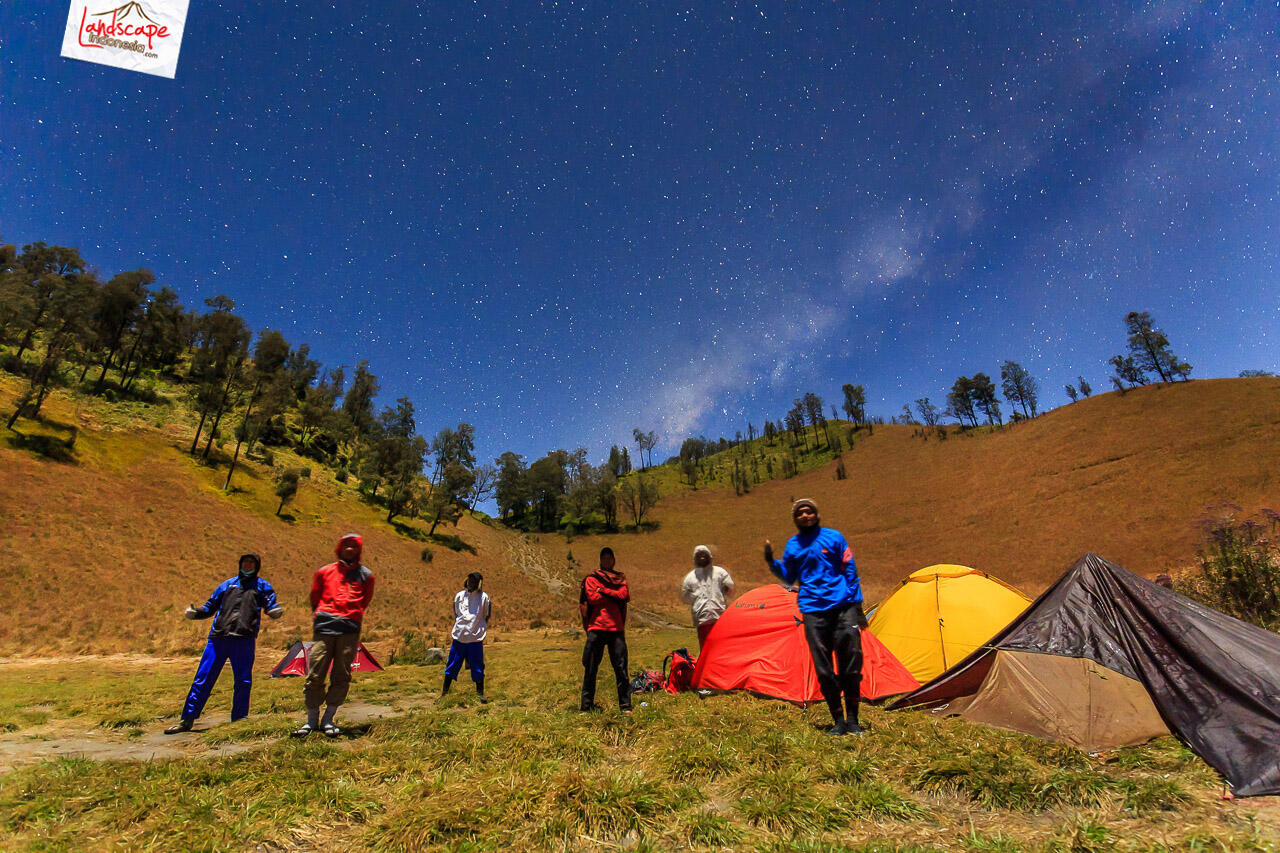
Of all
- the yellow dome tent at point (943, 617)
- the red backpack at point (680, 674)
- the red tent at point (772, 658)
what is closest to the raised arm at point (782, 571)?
the red tent at point (772, 658)

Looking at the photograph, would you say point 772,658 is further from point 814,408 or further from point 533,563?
point 814,408

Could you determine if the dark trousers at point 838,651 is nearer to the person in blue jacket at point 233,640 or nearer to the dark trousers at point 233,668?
the person in blue jacket at point 233,640

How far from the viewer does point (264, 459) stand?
1750 inches

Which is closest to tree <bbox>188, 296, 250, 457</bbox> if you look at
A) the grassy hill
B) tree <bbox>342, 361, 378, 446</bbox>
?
the grassy hill

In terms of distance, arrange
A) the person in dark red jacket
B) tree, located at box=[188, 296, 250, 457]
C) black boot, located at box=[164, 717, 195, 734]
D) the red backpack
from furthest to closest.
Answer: tree, located at box=[188, 296, 250, 457]
the red backpack
the person in dark red jacket
black boot, located at box=[164, 717, 195, 734]

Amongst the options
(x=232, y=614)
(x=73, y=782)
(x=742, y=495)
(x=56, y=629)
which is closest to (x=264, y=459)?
(x=56, y=629)

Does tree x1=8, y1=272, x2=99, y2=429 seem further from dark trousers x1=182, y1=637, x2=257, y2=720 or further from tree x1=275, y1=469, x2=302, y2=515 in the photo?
dark trousers x1=182, y1=637, x2=257, y2=720

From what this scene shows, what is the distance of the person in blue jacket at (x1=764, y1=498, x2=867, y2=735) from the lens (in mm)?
4980

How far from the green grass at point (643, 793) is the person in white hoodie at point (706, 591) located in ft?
10.7

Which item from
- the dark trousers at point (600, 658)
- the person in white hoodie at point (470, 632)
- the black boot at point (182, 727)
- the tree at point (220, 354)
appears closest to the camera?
the black boot at point (182, 727)

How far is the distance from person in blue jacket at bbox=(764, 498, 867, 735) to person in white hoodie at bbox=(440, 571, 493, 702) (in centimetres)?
551

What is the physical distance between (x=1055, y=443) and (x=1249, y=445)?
60.9 ft

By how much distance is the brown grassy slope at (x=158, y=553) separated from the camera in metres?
16.4

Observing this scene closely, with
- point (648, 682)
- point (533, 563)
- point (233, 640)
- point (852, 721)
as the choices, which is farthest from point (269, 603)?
point (533, 563)
